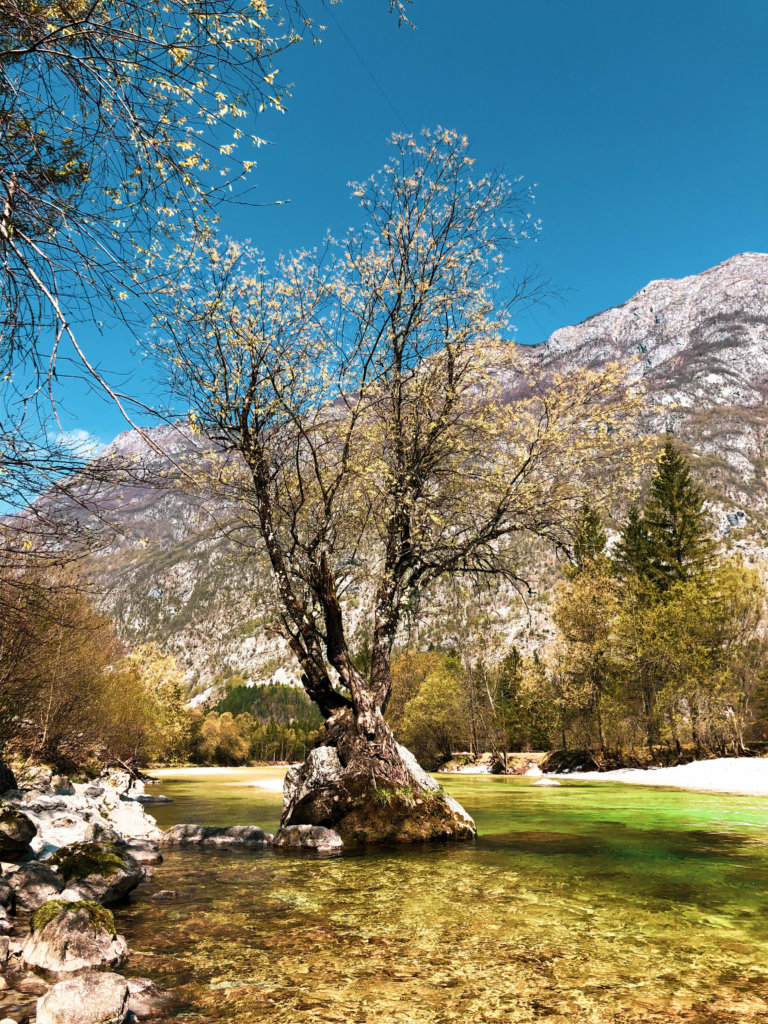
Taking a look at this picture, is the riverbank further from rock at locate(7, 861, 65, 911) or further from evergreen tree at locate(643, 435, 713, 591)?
rock at locate(7, 861, 65, 911)

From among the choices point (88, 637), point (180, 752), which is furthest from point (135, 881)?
point (180, 752)

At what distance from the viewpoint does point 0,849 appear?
7793 millimetres

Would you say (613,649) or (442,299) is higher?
(442,299)

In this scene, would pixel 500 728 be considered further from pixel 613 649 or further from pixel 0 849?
pixel 0 849

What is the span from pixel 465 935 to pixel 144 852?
797cm

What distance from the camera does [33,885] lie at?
A: 6.81 m

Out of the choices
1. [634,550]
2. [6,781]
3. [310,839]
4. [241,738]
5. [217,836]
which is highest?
[634,550]

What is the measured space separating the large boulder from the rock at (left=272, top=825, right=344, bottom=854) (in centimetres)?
677

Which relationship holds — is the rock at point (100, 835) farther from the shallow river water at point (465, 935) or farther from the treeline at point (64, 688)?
the treeline at point (64, 688)

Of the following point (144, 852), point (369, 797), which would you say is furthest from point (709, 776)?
point (144, 852)

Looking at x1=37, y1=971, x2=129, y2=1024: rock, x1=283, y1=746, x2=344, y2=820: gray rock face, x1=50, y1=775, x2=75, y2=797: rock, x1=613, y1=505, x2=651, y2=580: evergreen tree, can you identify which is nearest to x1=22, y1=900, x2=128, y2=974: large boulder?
x1=37, y1=971, x2=129, y2=1024: rock

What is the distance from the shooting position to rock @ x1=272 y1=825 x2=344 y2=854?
1156 cm

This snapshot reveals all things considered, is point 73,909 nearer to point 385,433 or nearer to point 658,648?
point 385,433

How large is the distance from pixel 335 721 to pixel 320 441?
23.2ft
